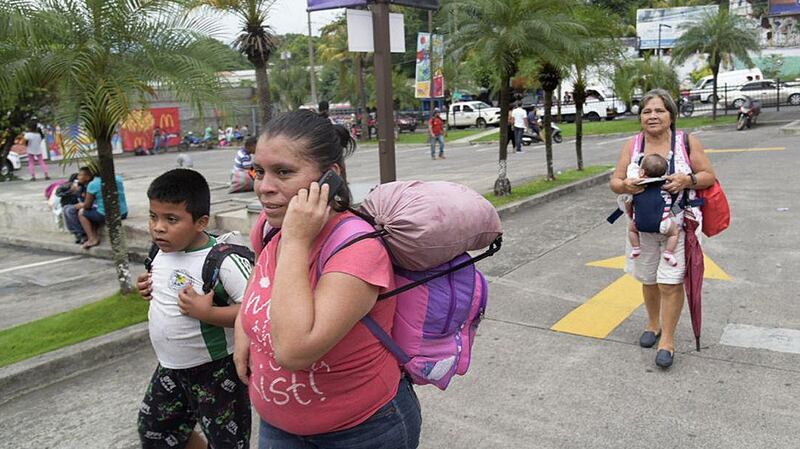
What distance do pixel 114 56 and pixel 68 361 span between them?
7.66ft

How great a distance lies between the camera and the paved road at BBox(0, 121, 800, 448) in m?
Answer: 3.71

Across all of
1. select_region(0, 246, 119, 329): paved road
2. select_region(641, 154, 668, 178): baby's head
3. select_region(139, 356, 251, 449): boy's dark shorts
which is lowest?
select_region(0, 246, 119, 329): paved road

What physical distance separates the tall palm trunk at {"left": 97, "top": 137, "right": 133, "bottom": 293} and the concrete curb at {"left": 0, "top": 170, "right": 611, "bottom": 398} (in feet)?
2.66

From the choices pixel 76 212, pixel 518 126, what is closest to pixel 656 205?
pixel 76 212

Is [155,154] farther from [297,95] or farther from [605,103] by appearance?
[605,103]

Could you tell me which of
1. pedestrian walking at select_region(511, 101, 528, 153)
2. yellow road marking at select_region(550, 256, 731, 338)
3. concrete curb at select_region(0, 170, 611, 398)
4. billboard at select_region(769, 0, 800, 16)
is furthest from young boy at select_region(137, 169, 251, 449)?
billboard at select_region(769, 0, 800, 16)

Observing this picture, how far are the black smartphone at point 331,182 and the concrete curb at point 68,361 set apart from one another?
3876mm

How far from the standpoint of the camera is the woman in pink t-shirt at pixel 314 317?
1768 mm

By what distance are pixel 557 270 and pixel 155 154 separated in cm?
3091

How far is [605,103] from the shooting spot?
35.3m

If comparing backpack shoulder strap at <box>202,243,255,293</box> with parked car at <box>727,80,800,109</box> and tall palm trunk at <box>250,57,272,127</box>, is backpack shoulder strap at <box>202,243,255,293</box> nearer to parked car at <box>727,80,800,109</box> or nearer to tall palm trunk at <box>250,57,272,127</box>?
tall palm trunk at <box>250,57,272,127</box>

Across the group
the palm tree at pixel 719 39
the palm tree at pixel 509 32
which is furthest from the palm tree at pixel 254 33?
the palm tree at pixel 719 39

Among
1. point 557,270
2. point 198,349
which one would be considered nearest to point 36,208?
point 557,270

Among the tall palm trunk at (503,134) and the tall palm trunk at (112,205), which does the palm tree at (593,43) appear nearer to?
the tall palm trunk at (503,134)
